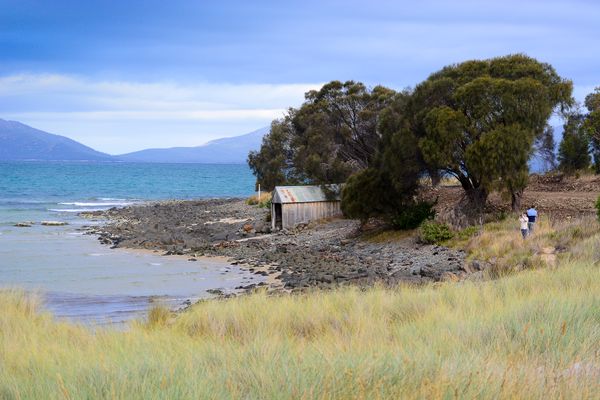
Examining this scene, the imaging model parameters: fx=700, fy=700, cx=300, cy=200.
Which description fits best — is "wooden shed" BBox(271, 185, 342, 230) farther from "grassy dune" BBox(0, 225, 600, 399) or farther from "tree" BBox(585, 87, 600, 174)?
"grassy dune" BBox(0, 225, 600, 399)

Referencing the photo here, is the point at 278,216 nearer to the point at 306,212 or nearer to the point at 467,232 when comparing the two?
the point at 306,212

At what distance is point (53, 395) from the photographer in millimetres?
4828

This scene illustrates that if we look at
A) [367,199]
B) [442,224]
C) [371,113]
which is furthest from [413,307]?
[371,113]

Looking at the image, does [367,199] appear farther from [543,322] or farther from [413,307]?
[543,322]

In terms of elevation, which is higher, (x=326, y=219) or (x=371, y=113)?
(x=371, y=113)

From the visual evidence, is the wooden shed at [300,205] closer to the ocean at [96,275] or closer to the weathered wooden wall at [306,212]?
the weathered wooden wall at [306,212]

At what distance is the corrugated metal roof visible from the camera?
35.4m

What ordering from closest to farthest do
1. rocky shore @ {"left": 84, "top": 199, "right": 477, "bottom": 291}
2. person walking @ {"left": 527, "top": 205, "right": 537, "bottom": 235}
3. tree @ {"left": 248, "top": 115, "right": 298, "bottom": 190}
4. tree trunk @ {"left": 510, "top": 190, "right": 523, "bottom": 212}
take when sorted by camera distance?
rocky shore @ {"left": 84, "top": 199, "right": 477, "bottom": 291} < person walking @ {"left": 527, "top": 205, "right": 537, "bottom": 235} < tree trunk @ {"left": 510, "top": 190, "right": 523, "bottom": 212} < tree @ {"left": 248, "top": 115, "right": 298, "bottom": 190}

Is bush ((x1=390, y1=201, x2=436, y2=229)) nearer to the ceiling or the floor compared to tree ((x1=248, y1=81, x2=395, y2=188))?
nearer to the floor

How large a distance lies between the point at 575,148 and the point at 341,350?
109ft

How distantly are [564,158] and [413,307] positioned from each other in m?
29.2

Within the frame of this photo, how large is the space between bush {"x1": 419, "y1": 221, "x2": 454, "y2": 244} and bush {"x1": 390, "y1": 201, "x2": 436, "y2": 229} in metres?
2.05

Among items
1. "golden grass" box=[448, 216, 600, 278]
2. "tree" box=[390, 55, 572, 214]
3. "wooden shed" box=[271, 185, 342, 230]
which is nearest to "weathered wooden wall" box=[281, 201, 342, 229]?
"wooden shed" box=[271, 185, 342, 230]

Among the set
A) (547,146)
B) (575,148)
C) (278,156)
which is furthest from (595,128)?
(278,156)
